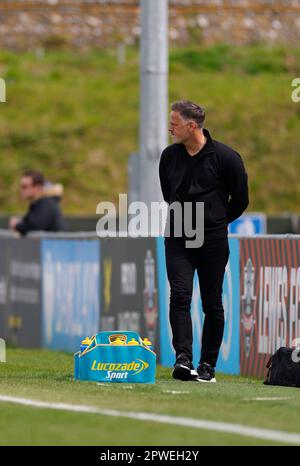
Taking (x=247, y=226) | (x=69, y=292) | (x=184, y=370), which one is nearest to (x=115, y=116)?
(x=247, y=226)

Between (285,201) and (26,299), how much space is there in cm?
2454

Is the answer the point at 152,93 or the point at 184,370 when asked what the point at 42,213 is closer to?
the point at 152,93

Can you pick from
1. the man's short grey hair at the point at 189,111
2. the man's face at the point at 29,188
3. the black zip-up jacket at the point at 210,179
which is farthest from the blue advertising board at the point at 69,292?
the man's short grey hair at the point at 189,111

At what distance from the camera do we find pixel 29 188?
56.6 feet

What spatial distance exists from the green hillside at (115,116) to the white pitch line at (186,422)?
31.7m

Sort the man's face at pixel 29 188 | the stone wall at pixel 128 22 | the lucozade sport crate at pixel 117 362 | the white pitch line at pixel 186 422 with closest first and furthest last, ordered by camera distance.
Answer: the white pitch line at pixel 186 422 → the lucozade sport crate at pixel 117 362 → the man's face at pixel 29 188 → the stone wall at pixel 128 22

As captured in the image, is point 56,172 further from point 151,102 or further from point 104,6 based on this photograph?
point 151,102

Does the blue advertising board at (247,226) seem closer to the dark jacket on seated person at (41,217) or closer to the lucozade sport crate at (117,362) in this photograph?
the dark jacket on seated person at (41,217)

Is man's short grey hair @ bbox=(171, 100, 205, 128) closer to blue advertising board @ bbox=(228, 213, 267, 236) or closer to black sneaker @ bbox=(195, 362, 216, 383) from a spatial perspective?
Answer: black sneaker @ bbox=(195, 362, 216, 383)

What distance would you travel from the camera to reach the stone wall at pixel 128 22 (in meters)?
49.0

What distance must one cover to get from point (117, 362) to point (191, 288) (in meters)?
0.79

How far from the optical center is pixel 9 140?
4266cm

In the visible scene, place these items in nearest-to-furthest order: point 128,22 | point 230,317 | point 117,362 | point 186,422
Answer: point 186,422 → point 117,362 → point 230,317 → point 128,22
